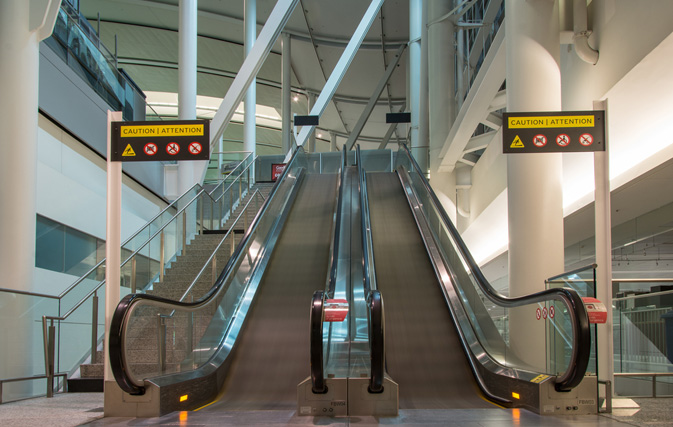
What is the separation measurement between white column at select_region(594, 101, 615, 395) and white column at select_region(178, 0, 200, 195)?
11502 mm

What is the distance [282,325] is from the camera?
9.19 meters

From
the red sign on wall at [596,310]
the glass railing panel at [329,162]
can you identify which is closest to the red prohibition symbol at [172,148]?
the red sign on wall at [596,310]

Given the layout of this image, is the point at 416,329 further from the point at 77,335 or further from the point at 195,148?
the point at 77,335

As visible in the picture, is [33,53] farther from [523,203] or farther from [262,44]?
[262,44]

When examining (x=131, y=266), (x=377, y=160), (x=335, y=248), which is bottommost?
(x=131, y=266)

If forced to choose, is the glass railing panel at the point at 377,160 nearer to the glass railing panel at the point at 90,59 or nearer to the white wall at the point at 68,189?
the glass railing panel at the point at 90,59

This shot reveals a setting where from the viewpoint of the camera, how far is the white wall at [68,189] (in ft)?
40.7

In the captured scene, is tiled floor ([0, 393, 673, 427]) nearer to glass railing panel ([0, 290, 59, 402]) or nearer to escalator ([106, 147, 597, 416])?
escalator ([106, 147, 597, 416])

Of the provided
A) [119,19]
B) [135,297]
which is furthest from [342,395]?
[119,19]

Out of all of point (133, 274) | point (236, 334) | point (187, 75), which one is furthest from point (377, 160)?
point (236, 334)

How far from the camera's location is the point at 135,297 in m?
5.69

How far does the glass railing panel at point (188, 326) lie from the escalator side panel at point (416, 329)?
2122 millimetres

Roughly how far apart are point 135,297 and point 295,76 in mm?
32830

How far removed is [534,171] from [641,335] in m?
2.52
